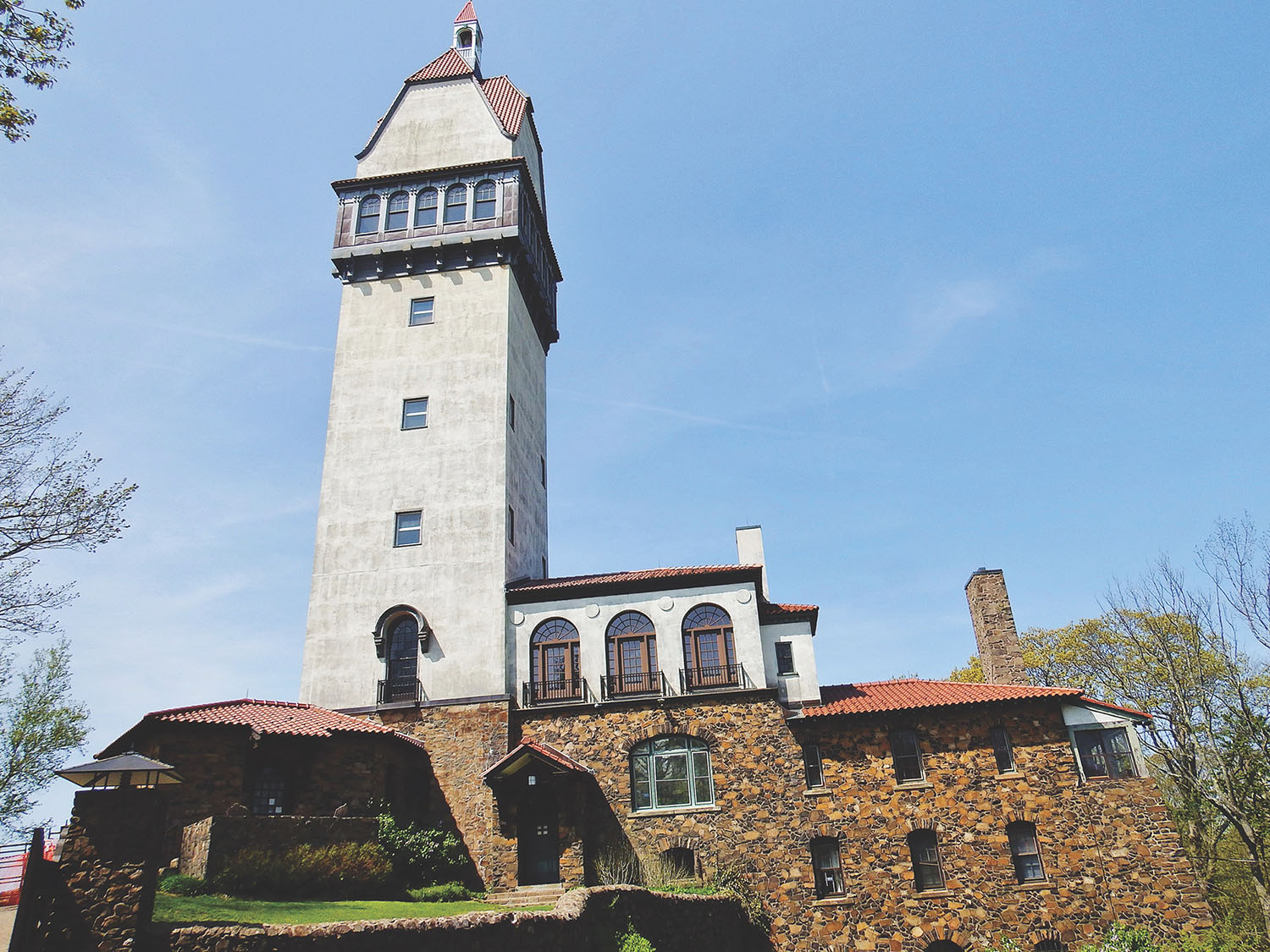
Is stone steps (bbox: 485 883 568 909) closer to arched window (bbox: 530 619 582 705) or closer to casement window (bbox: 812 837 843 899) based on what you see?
arched window (bbox: 530 619 582 705)

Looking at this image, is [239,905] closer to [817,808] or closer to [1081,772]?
[817,808]

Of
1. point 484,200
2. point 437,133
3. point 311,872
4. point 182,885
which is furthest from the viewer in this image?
point 437,133

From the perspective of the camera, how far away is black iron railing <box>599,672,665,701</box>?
3012 centimetres

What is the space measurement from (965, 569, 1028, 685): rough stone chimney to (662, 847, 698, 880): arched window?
1335 cm

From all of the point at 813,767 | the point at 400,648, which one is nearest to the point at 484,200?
the point at 400,648

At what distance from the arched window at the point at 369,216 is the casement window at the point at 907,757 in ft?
95.1

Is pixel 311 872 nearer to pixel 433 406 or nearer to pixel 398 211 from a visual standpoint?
pixel 433 406

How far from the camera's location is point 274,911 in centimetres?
1805

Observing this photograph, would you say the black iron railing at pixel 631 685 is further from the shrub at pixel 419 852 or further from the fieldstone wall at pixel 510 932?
the fieldstone wall at pixel 510 932

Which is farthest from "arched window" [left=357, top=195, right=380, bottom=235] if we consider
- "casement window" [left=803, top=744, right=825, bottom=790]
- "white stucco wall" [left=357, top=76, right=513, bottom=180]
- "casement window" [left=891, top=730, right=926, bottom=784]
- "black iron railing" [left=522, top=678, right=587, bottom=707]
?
"casement window" [left=891, top=730, right=926, bottom=784]

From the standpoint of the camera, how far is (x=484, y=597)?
31.6 meters

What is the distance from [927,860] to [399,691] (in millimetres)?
18150

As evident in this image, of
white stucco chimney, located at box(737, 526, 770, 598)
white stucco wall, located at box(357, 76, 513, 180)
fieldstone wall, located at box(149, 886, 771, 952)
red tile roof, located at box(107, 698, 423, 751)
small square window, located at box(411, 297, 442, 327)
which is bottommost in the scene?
fieldstone wall, located at box(149, 886, 771, 952)

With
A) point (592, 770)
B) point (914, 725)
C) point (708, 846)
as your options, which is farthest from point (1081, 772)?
point (592, 770)
